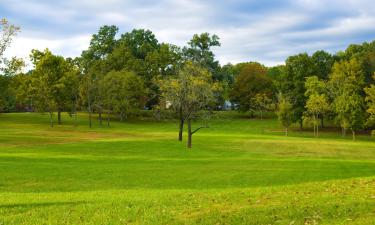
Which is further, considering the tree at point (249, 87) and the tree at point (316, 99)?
the tree at point (249, 87)

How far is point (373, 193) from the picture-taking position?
40.8 ft

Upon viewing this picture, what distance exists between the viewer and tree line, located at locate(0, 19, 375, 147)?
54.1m

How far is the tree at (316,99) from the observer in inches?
3081

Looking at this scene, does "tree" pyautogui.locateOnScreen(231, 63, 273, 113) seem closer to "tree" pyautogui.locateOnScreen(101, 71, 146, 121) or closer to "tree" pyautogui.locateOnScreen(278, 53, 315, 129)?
"tree" pyautogui.locateOnScreen(278, 53, 315, 129)

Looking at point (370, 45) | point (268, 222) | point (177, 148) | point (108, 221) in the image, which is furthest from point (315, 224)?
point (370, 45)

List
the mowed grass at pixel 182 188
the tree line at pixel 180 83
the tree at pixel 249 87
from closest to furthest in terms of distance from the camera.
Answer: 1. the mowed grass at pixel 182 188
2. the tree line at pixel 180 83
3. the tree at pixel 249 87

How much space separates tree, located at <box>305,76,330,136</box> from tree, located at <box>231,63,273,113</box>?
21.0 metres

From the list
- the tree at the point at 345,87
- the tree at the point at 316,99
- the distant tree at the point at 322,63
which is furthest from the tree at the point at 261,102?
the tree at the point at 345,87

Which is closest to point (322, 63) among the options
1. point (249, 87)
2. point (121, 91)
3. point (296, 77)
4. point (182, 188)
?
point (296, 77)

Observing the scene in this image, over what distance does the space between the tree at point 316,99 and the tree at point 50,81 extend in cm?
4566

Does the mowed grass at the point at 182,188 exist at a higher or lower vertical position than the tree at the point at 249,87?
lower

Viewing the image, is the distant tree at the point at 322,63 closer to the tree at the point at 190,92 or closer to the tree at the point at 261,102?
the tree at the point at 261,102

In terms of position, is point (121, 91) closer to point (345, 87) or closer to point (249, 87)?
point (249, 87)

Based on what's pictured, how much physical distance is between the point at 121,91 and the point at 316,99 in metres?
39.5
